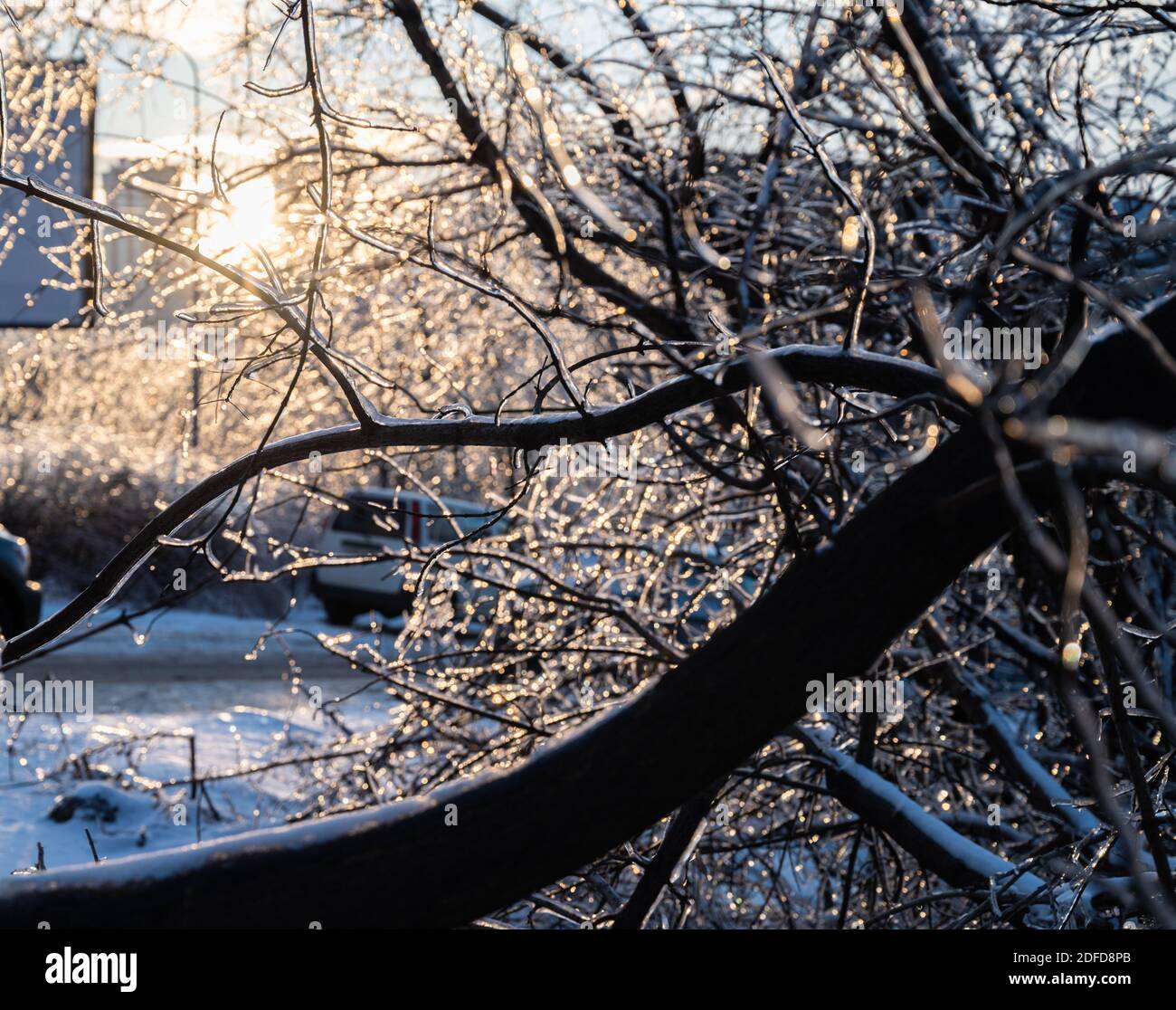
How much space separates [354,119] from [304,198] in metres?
3.43


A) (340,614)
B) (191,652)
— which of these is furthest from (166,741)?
(340,614)

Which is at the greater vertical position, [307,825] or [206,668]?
[206,668]

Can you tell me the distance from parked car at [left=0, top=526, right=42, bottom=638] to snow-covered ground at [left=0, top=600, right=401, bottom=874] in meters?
0.44

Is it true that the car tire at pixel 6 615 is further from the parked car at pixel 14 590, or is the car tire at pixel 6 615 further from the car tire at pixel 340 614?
the car tire at pixel 340 614

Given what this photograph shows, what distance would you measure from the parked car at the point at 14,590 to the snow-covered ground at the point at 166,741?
1.44ft

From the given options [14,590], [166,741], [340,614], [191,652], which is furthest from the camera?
[340,614]

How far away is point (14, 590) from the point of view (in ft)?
35.5

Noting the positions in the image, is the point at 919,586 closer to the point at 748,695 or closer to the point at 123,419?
the point at 748,695

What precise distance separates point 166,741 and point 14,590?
2.92 metres

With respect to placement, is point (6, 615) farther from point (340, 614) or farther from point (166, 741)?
point (340, 614)

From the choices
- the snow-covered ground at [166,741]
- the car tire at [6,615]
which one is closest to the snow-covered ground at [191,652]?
the snow-covered ground at [166,741]

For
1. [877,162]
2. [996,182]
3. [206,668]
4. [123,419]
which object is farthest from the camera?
[123,419]

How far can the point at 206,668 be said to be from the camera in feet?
40.6
